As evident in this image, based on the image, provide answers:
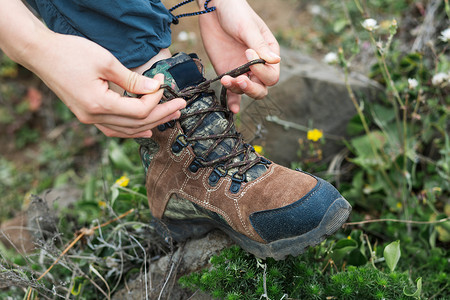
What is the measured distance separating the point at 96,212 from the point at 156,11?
113 cm

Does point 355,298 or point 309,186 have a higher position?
point 309,186

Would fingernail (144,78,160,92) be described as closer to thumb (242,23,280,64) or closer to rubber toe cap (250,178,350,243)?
thumb (242,23,280,64)

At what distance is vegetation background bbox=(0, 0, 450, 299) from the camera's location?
127 centimetres

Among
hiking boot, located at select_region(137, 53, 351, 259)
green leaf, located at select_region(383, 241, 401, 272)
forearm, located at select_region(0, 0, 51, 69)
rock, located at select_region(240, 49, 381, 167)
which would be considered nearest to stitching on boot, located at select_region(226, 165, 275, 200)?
hiking boot, located at select_region(137, 53, 351, 259)

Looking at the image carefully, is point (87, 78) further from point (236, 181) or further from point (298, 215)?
point (298, 215)

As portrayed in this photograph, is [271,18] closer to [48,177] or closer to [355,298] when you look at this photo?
[48,177]

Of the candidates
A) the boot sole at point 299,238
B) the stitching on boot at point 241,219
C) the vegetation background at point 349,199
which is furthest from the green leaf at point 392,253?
the stitching on boot at point 241,219

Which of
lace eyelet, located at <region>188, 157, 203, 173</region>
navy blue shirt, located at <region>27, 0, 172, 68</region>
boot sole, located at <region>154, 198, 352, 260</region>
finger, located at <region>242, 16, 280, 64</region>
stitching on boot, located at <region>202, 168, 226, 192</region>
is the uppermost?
navy blue shirt, located at <region>27, 0, 172, 68</region>

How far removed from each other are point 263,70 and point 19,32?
0.69 meters

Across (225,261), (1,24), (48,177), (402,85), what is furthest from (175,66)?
(48,177)

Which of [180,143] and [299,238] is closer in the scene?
[299,238]

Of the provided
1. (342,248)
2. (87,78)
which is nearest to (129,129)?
(87,78)

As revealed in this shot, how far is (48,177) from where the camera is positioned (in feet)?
10.4

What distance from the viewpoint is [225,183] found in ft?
4.10
